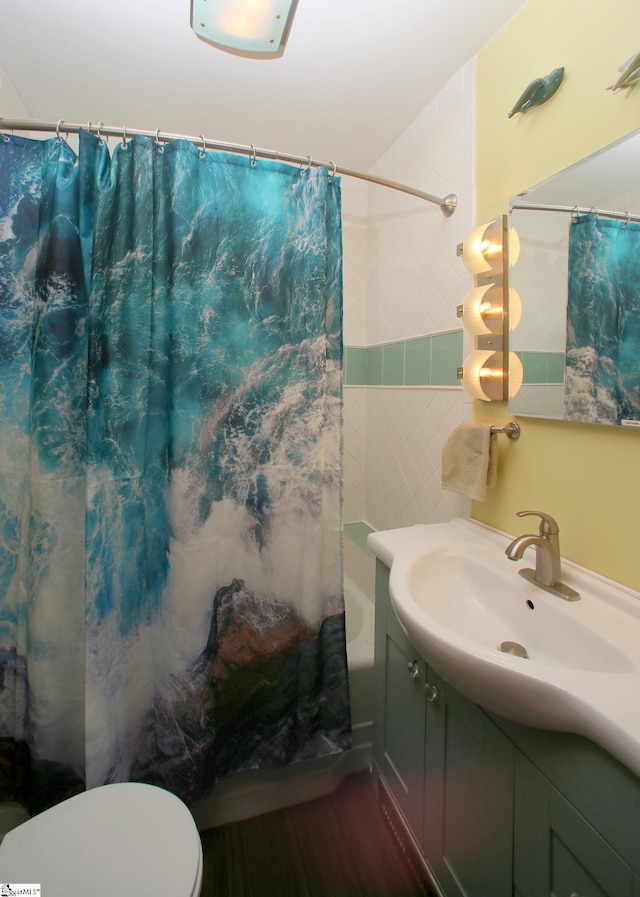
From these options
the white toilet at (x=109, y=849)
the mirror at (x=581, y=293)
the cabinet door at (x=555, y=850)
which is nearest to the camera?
the cabinet door at (x=555, y=850)

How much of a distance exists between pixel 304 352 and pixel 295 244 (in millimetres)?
330

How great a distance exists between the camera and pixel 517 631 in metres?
0.97

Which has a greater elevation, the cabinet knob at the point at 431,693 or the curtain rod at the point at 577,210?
the curtain rod at the point at 577,210

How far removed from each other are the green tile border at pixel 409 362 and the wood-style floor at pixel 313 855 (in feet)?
4.86

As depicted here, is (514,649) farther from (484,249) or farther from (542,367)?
(484,249)

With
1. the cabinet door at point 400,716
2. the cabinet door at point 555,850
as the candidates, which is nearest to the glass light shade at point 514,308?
the cabinet door at point 400,716

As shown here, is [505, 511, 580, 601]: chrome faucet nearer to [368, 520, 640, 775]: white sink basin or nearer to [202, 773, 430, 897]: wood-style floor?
[368, 520, 640, 775]: white sink basin

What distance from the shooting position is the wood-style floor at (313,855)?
1.15 m

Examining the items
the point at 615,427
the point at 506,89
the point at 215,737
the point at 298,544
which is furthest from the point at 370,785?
the point at 506,89

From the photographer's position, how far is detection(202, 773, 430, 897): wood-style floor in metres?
1.15

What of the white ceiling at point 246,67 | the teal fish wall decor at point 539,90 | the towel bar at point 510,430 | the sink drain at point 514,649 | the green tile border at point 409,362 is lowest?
the sink drain at point 514,649

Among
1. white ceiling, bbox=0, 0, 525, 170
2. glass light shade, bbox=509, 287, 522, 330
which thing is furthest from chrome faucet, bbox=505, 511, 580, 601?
white ceiling, bbox=0, 0, 525, 170

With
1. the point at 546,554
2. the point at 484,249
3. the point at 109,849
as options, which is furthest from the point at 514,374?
the point at 109,849

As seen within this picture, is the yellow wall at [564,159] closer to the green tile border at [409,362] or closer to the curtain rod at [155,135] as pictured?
the green tile border at [409,362]
